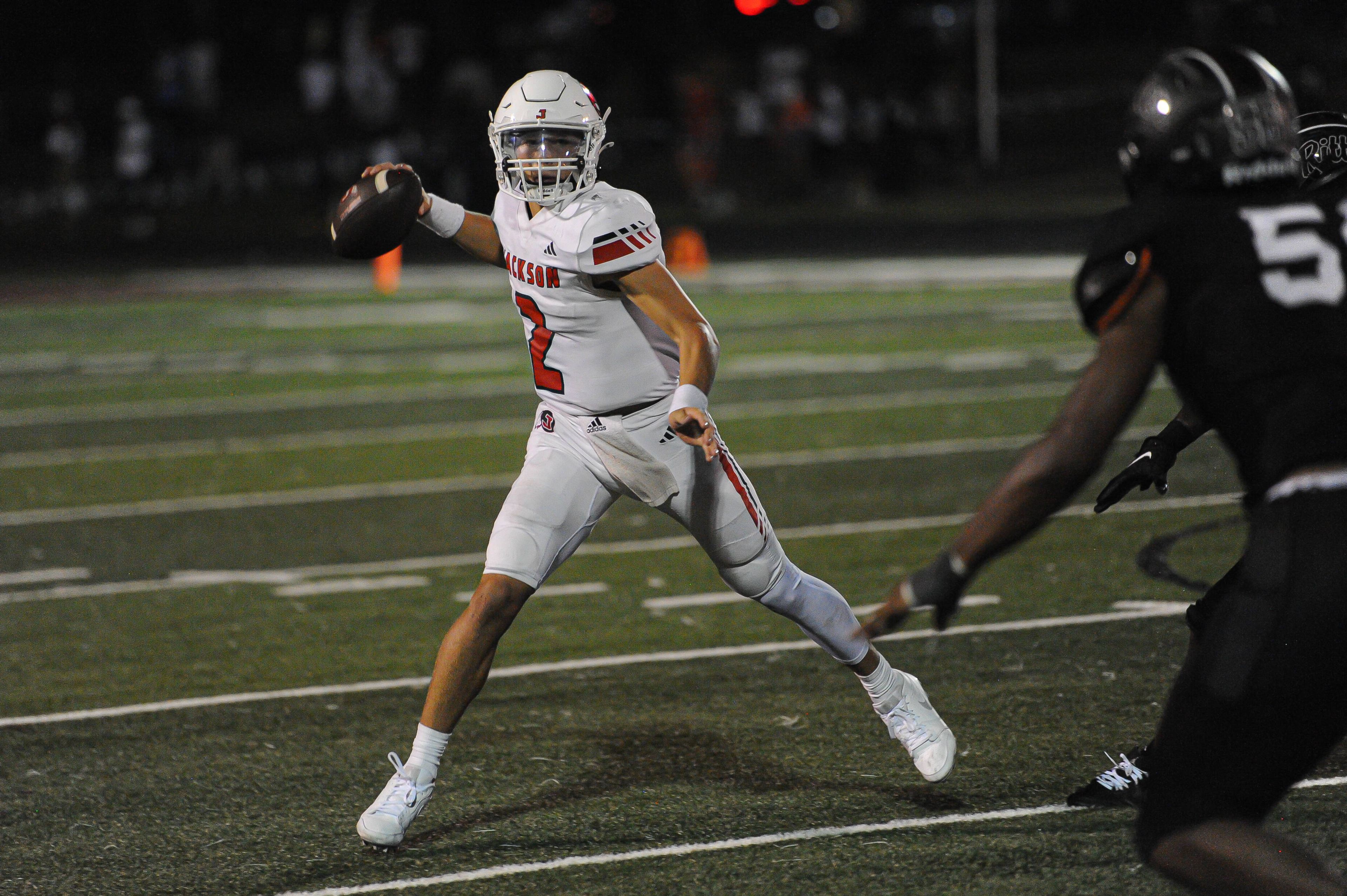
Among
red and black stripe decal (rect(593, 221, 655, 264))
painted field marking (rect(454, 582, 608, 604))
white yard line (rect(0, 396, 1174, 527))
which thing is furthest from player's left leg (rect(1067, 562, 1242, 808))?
white yard line (rect(0, 396, 1174, 527))

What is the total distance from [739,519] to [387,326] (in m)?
12.4

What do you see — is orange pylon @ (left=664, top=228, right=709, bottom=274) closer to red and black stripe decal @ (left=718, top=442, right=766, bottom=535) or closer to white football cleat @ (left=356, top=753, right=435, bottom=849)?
red and black stripe decal @ (left=718, top=442, right=766, bottom=535)

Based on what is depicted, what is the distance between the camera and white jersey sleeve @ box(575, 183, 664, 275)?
14.2ft

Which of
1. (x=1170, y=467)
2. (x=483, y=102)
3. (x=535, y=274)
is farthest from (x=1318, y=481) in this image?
(x=483, y=102)

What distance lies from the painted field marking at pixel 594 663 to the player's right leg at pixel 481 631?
3.63 feet

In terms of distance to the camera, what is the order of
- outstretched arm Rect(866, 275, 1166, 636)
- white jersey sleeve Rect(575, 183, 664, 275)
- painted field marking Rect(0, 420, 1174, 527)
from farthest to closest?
painted field marking Rect(0, 420, 1174, 527) < white jersey sleeve Rect(575, 183, 664, 275) < outstretched arm Rect(866, 275, 1166, 636)

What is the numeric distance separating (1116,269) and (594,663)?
3.32m

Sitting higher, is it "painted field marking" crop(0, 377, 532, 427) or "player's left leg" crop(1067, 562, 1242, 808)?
"player's left leg" crop(1067, 562, 1242, 808)

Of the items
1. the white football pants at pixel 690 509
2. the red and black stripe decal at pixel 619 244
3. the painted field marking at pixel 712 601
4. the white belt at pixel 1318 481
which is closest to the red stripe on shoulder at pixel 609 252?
the red and black stripe decal at pixel 619 244

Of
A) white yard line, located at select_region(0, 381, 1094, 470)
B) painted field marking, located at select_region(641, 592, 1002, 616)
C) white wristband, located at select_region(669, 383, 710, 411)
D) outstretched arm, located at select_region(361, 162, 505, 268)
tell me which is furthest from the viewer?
white yard line, located at select_region(0, 381, 1094, 470)

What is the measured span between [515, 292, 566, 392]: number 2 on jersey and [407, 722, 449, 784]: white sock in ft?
2.99

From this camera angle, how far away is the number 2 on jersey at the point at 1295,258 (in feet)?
8.94

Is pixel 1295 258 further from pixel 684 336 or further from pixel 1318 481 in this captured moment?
pixel 684 336

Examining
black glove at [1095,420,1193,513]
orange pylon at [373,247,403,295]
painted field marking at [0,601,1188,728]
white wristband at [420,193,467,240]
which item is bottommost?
orange pylon at [373,247,403,295]
